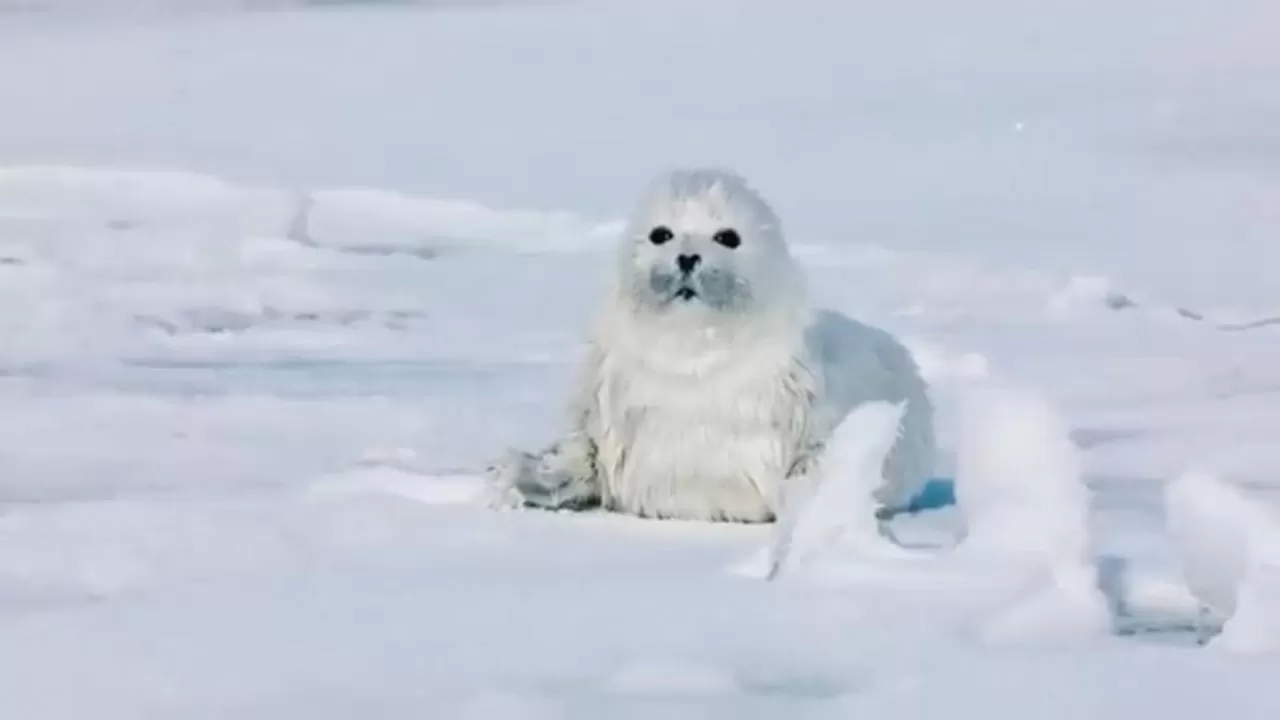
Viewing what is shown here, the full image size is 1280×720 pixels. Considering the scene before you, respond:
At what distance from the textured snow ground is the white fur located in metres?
0.12

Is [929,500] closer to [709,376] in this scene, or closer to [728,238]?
[709,376]

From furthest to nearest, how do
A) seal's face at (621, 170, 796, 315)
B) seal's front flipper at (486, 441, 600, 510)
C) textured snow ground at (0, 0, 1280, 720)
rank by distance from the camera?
1. seal's front flipper at (486, 441, 600, 510)
2. seal's face at (621, 170, 796, 315)
3. textured snow ground at (0, 0, 1280, 720)

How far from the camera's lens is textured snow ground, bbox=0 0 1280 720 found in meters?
2.24

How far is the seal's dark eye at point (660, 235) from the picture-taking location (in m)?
3.33

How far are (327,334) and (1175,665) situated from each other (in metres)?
4.81

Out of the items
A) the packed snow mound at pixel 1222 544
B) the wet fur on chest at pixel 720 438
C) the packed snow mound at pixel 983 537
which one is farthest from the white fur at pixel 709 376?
the packed snow mound at pixel 1222 544

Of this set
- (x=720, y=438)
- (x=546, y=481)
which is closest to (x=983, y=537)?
(x=720, y=438)

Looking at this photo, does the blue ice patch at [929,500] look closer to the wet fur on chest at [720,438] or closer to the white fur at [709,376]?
the white fur at [709,376]

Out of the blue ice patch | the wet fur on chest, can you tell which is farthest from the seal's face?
the blue ice patch

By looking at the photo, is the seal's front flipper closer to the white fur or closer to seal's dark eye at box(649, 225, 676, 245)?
the white fur

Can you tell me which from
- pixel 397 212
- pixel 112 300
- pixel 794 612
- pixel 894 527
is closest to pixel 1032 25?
pixel 397 212

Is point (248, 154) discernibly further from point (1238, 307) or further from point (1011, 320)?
point (1238, 307)

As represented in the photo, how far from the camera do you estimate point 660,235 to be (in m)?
3.34

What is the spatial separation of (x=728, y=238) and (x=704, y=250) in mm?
59
